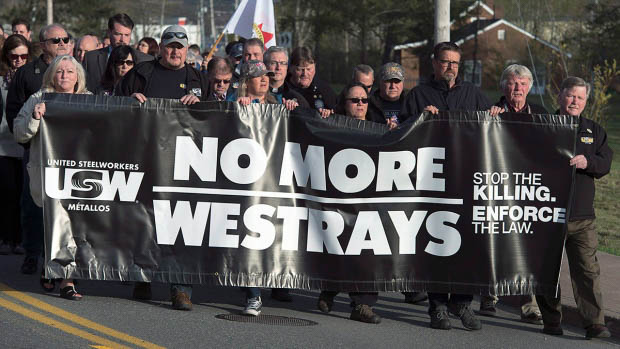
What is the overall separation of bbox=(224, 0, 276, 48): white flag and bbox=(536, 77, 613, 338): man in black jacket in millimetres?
6625

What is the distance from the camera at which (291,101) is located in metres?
8.09

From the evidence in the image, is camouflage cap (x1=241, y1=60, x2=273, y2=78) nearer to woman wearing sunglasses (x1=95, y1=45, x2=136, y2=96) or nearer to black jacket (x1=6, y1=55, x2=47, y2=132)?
woman wearing sunglasses (x1=95, y1=45, x2=136, y2=96)

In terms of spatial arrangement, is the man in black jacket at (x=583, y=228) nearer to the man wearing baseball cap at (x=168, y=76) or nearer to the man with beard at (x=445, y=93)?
the man with beard at (x=445, y=93)

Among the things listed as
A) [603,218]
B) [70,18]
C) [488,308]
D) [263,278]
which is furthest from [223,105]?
[70,18]

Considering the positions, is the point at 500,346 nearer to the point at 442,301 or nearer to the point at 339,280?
the point at 442,301

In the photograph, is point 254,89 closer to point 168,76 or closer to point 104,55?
point 168,76

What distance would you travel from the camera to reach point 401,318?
819cm

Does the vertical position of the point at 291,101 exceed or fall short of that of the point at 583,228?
it exceeds it

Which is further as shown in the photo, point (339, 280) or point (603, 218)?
point (603, 218)

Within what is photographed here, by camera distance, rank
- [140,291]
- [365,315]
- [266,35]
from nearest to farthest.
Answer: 1. [365,315]
2. [140,291]
3. [266,35]

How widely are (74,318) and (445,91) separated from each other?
3232 millimetres

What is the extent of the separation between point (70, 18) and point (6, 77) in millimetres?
55910

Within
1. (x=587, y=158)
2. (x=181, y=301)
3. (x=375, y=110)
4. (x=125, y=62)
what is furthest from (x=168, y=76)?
(x=587, y=158)

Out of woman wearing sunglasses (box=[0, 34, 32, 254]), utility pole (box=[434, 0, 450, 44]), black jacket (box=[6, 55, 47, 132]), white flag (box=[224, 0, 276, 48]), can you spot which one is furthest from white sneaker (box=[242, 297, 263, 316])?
white flag (box=[224, 0, 276, 48])
